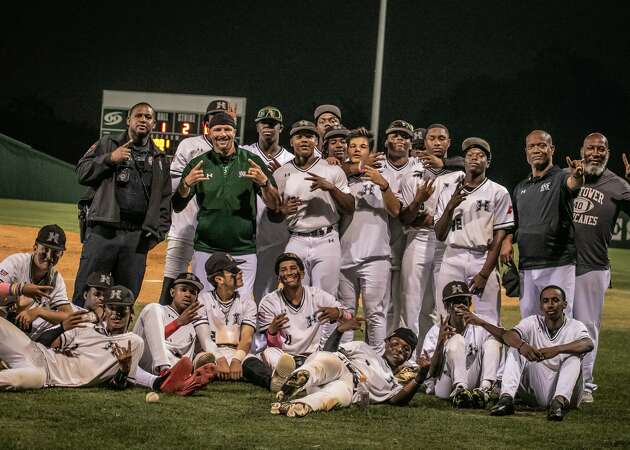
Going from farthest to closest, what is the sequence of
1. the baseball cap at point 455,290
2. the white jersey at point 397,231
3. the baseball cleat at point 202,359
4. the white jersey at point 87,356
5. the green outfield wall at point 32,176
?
the green outfield wall at point 32,176, the white jersey at point 397,231, the baseball cap at point 455,290, the baseball cleat at point 202,359, the white jersey at point 87,356

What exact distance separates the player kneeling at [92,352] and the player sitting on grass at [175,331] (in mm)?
198

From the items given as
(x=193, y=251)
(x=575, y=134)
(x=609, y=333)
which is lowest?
(x=609, y=333)

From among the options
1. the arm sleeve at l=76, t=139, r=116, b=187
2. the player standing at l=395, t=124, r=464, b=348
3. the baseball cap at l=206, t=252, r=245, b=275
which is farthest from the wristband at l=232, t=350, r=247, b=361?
the arm sleeve at l=76, t=139, r=116, b=187

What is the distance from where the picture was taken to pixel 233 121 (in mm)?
8109

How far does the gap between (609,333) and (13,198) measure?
25.9 metres

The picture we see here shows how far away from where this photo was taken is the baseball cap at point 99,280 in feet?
24.3

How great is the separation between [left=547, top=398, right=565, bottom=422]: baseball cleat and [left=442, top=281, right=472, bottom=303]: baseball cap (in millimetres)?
1153

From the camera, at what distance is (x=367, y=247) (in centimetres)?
818

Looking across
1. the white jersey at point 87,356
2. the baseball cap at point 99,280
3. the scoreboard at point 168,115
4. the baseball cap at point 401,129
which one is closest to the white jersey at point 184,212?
the baseball cap at point 99,280

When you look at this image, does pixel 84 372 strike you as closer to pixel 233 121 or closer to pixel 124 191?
pixel 124 191

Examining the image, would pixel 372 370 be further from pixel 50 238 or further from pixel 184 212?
pixel 184 212

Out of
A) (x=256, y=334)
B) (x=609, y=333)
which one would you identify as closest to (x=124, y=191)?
(x=256, y=334)

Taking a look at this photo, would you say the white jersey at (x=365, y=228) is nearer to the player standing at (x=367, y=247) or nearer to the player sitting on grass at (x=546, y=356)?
the player standing at (x=367, y=247)

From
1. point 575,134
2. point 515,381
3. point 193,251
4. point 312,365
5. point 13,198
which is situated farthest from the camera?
point 575,134
